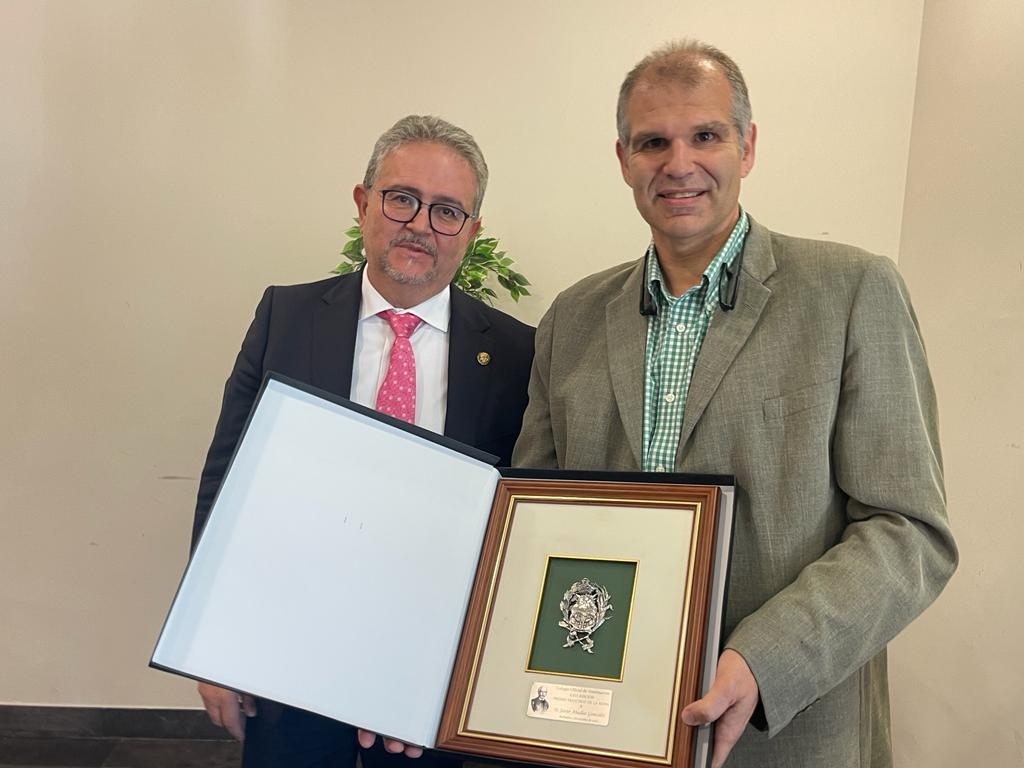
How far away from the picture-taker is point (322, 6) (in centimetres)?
315

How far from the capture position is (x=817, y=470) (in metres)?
1.25

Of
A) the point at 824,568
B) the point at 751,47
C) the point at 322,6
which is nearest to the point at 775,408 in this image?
the point at 824,568

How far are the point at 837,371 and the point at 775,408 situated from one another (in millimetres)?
107

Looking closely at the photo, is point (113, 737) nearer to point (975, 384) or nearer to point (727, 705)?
point (727, 705)

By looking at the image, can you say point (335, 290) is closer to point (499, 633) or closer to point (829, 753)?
point (499, 633)

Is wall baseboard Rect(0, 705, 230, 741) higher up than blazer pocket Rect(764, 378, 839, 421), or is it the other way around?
blazer pocket Rect(764, 378, 839, 421)

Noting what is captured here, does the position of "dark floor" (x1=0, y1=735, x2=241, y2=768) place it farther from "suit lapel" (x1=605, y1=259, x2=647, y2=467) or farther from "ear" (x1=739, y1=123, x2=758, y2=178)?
"ear" (x1=739, y1=123, x2=758, y2=178)

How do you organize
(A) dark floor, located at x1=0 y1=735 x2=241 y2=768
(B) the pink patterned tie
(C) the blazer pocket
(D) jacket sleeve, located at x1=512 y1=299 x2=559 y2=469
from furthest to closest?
(A) dark floor, located at x1=0 y1=735 x2=241 y2=768 → (B) the pink patterned tie → (D) jacket sleeve, located at x1=512 y1=299 x2=559 y2=469 → (C) the blazer pocket

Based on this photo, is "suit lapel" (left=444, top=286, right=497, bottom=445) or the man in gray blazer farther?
"suit lapel" (left=444, top=286, right=497, bottom=445)

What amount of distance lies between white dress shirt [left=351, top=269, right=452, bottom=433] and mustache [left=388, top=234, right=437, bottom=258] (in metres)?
0.13

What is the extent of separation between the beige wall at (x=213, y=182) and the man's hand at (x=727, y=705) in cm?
229

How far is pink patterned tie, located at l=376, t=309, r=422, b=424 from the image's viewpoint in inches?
70.1

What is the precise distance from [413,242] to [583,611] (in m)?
0.96

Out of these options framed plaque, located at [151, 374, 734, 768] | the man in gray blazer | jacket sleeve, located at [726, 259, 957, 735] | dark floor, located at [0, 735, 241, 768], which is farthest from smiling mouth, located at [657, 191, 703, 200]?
dark floor, located at [0, 735, 241, 768]
